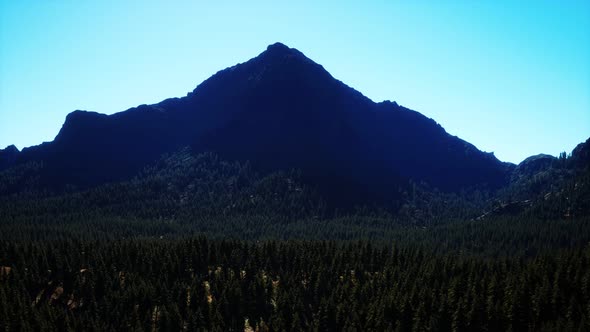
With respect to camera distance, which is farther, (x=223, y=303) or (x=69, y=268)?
(x=69, y=268)

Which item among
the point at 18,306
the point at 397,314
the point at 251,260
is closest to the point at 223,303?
the point at 251,260

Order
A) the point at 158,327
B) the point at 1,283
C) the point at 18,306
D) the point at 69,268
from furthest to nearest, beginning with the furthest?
1. the point at 69,268
2. the point at 1,283
3. the point at 18,306
4. the point at 158,327

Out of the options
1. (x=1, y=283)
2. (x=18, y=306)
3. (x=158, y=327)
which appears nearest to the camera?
(x=158, y=327)

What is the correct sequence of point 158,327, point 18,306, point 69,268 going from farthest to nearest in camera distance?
point 69,268, point 18,306, point 158,327

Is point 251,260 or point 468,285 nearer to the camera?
point 468,285

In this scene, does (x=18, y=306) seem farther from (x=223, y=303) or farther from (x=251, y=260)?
(x=251, y=260)

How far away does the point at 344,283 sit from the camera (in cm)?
12406

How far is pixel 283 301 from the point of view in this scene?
111 metres

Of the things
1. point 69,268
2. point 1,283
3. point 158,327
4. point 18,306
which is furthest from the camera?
point 69,268

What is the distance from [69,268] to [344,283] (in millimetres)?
79608

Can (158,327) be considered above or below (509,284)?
below

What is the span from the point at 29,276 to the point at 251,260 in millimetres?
62095

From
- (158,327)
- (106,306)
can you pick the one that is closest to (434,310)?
(158,327)

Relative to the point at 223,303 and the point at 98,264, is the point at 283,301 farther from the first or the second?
the point at 98,264
